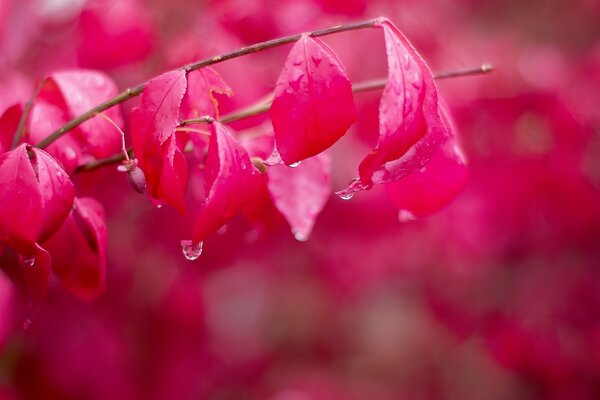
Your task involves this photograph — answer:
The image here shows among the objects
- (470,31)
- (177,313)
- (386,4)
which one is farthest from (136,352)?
(470,31)

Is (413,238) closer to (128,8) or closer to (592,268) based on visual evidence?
(592,268)

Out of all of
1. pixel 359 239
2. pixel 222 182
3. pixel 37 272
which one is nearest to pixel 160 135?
pixel 222 182

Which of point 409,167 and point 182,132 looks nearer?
point 409,167

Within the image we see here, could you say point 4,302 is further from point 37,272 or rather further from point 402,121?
point 402,121

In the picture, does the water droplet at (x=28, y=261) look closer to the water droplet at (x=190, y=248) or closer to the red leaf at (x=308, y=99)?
the water droplet at (x=190, y=248)

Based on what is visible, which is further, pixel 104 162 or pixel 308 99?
pixel 104 162

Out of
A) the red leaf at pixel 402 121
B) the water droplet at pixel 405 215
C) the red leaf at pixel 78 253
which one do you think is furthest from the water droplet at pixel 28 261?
the water droplet at pixel 405 215
